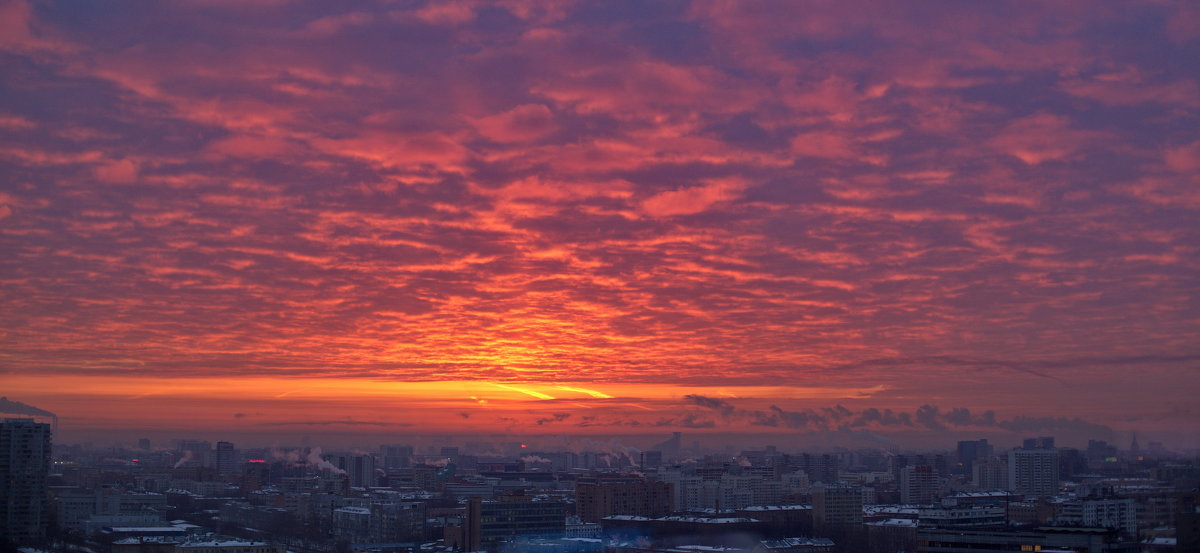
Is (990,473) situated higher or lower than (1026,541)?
lower

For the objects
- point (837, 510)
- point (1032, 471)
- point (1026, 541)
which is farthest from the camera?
point (1032, 471)

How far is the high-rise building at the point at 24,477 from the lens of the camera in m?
30.4

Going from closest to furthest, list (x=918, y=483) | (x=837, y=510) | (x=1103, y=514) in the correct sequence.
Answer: (x=1103, y=514) < (x=837, y=510) < (x=918, y=483)

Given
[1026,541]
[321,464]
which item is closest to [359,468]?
[321,464]

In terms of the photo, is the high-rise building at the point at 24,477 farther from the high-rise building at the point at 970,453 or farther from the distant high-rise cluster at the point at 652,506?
the high-rise building at the point at 970,453

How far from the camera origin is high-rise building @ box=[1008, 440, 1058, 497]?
47969 millimetres

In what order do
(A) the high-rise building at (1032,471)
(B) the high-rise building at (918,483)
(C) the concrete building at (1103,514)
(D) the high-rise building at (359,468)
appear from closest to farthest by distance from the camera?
(C) the concrete building at (1103,514) → (A) the high-rise building at (1032,471) → (B) the high-rise building at (918,483) → (D) the high-rise building at (359,468)

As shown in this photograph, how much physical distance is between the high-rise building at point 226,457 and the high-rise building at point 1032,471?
42230 mm

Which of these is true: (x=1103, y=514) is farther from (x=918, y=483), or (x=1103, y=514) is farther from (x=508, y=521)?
(x=918, y=483)

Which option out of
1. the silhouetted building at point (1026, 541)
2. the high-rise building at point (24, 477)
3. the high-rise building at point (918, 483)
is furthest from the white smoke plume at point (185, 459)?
the silhouetted building at point (1026, 541)

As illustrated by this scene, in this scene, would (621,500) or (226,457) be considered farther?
(226,457)

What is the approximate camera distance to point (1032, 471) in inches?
1962

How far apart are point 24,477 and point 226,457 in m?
43.4

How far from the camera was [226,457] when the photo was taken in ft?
243
